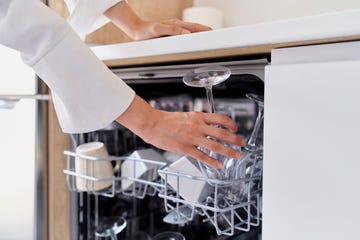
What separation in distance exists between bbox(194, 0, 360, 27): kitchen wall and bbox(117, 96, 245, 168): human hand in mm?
653

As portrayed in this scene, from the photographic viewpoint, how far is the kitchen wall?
98cm

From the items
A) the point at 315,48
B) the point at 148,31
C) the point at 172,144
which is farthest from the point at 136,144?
the point at 315,48

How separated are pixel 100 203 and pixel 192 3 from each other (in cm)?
82

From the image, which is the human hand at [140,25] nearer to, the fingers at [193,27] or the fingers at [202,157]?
the fingers at [193,27]

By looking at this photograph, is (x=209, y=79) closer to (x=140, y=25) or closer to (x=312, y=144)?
(x=312, y=144)

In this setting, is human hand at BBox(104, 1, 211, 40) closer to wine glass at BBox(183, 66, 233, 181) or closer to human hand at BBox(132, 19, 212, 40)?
human hand at BBox(132, 19, 212, 40)

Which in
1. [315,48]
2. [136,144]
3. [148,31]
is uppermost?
[148,31]

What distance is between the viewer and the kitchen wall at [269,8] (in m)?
0.98

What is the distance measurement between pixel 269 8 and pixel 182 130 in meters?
0.75

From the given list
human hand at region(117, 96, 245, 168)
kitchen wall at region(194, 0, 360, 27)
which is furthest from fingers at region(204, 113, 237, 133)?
kitchen wall at region(194, 0, 360, 27)

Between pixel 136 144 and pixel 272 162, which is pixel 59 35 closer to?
pixel 272 162

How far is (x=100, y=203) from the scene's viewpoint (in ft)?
3.27

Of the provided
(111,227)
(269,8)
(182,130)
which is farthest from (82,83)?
(269,8)

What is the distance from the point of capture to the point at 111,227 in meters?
0.94
